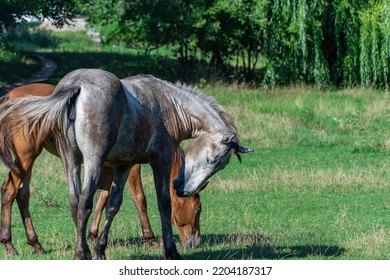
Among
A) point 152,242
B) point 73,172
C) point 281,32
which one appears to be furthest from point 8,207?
point 281,32

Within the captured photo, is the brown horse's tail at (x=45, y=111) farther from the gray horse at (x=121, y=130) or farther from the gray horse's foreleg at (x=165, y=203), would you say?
the gray horse's foreleg at (x=165, y=203)

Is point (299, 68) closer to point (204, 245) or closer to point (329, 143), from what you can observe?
point (329, 143)

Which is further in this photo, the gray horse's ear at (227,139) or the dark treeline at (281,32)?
the dark treeline at (281,32)

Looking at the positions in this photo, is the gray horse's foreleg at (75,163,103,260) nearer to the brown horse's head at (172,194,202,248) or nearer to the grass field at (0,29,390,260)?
the grass field at (0,29,390,260)

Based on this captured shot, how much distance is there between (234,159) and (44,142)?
9328 mm

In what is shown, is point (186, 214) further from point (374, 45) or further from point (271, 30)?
point (271, 30)

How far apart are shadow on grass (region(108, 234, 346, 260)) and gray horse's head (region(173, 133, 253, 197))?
0.78 metres

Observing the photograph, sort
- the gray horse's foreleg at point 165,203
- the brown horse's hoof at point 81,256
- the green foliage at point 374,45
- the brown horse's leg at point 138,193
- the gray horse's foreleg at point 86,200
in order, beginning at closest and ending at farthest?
the gray horse's foreleg at point 86,200 < the brown horse's hoof at point 81,256 < the gray horse's foreleg at point 165,203 < the brown horse's leg at point 138,193 < the green foliage at point 374,45

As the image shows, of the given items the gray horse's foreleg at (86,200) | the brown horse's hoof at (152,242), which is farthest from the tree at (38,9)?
the gray horse's foreleg at (86,200)

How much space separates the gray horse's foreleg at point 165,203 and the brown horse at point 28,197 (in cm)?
79

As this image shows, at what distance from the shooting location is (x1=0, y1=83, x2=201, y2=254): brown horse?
1016cm

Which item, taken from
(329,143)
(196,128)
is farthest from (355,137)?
(196,128)

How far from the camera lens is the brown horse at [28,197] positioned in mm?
10156

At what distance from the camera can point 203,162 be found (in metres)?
9.59
